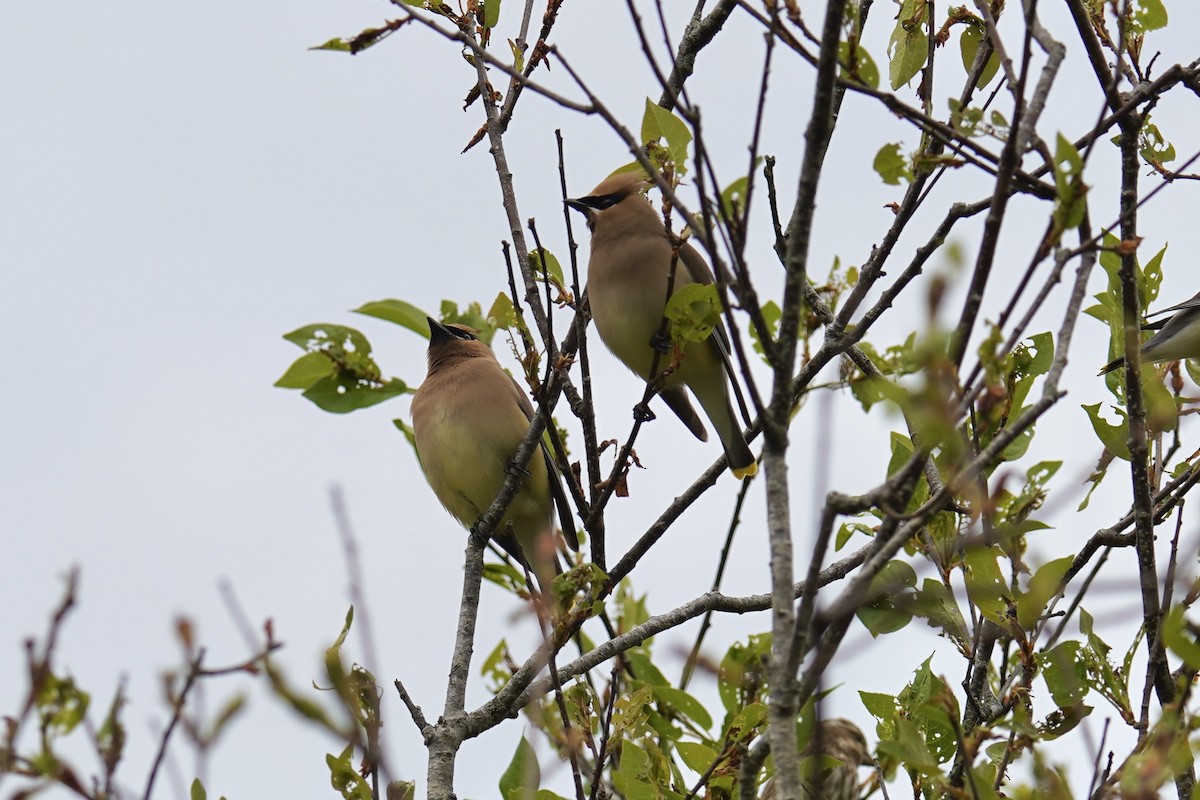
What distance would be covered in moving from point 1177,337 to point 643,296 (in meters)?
1.82

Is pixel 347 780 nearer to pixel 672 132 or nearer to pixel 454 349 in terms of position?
pixel 672 132

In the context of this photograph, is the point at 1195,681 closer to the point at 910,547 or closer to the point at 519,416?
the point at 910,547

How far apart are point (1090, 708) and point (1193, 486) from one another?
0.70 meters

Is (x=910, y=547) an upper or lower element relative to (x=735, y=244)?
upper

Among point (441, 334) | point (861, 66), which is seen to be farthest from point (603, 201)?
point (861, 66)

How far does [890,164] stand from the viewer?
2.51 m

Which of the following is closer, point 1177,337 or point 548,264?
point 548,264

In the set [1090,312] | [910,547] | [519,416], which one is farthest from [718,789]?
[519,416]

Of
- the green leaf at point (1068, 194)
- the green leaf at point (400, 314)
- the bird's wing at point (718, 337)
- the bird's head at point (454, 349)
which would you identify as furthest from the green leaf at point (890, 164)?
the bird's head at point (454, 349)

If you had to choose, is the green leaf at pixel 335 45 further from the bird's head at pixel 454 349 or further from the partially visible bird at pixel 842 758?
the bird's head at pixel 454 349

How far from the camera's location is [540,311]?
3914mm

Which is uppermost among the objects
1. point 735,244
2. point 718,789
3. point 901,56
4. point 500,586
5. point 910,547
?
point 901,56

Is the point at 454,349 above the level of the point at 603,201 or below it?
below

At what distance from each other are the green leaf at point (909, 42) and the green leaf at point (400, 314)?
1.59 meters
